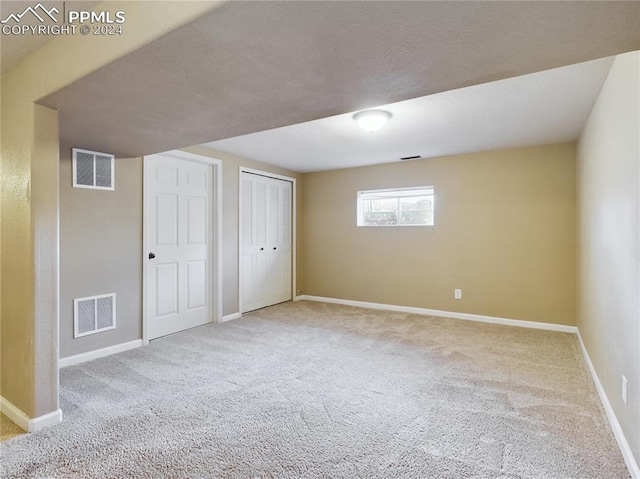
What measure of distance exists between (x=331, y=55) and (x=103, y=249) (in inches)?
118

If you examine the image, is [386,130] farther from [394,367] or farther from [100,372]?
[100,372]

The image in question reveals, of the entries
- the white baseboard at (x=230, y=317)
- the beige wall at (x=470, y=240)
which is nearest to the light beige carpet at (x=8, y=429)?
the white baseboard at (x=230, y=317)

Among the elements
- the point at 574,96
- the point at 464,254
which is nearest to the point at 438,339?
the point at 464,254

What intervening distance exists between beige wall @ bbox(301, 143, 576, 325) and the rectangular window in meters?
0.11

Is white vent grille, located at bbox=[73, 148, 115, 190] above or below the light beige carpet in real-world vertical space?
above

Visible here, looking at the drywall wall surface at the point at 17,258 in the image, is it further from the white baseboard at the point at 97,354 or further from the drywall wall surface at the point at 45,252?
the white baseboard at the point at 97,354

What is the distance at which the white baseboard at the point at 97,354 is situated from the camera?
3.01m

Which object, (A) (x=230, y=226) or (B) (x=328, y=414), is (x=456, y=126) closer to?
(B) (x=328, y=414)

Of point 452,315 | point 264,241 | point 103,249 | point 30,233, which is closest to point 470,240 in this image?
point 452,315

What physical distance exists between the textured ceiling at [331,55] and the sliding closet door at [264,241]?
2837 millimetres

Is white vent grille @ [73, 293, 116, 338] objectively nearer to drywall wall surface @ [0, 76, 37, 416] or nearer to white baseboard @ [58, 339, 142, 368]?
white baseboard @ [58, 339, 142, 368]

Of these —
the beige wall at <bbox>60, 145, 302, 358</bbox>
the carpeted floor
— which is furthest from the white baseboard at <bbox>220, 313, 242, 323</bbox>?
the beige wall at <bbox>60, 145, 302, 358</bbox>

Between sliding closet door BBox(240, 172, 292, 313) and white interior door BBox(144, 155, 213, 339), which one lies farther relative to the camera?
sliding closet door BBox(240, 172, 292, 313)

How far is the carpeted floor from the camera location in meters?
1.74
